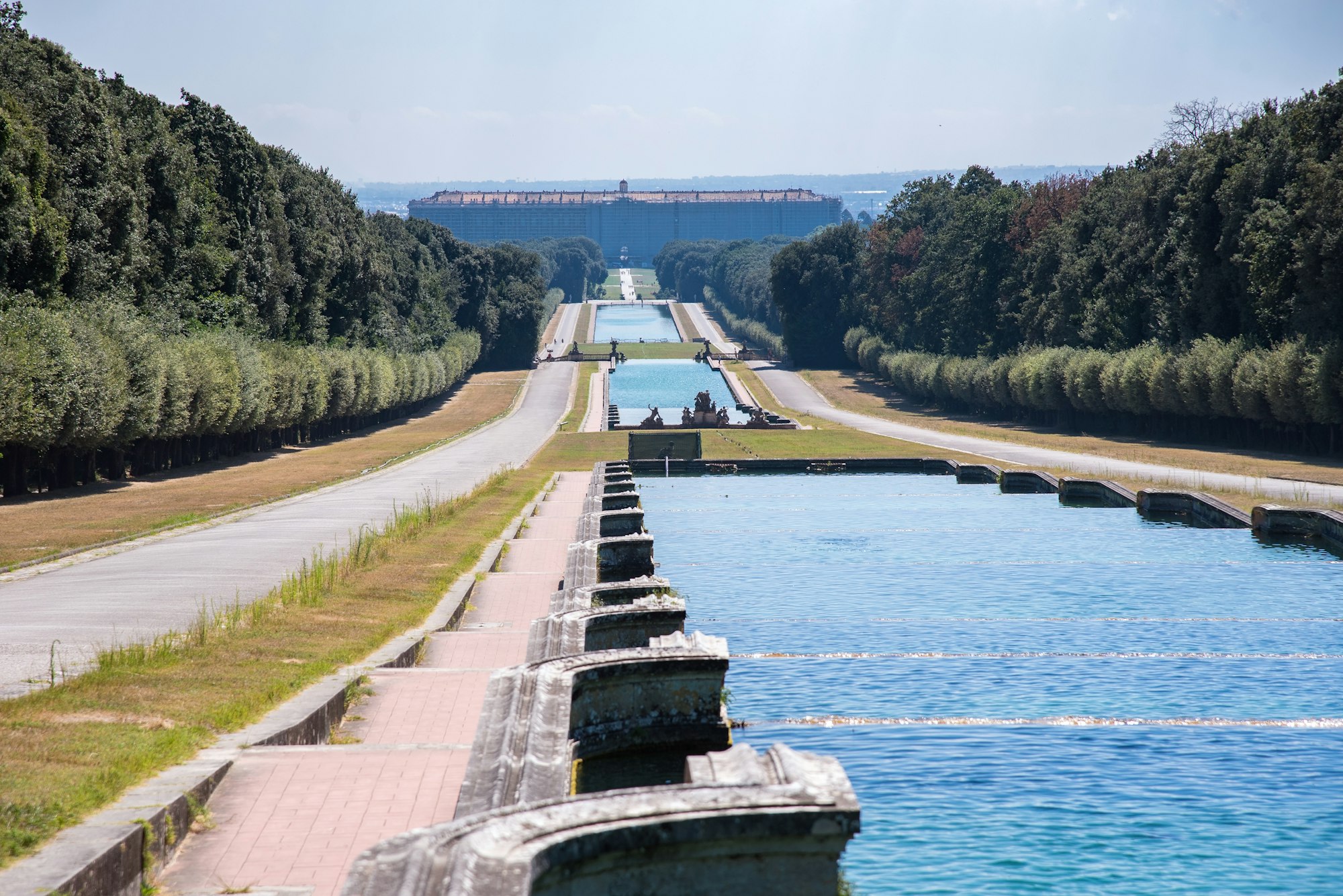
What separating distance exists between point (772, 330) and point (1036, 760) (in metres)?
156

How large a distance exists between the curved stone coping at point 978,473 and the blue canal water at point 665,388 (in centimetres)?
3565

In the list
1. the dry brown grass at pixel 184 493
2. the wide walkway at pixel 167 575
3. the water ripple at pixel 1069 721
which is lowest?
the water ripple at pixel 1069 721

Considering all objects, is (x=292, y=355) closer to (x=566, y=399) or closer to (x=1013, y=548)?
(x=566, y=399)

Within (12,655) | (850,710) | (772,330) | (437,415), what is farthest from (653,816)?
(772,330)

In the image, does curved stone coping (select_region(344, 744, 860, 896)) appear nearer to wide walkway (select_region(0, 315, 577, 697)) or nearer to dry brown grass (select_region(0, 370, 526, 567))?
wide walkway (select_region(0, 315, 577, 697))

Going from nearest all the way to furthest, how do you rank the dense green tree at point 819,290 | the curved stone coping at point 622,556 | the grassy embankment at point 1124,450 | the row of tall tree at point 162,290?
the curved stone coping at point 622,556 → the grassy embankment at point 1124,450 → the row of tall tree at point 162,290 → the dense green tree at point 819,290

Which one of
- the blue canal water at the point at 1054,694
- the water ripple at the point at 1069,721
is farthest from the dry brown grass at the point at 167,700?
the water ripple at the point at 1069,721

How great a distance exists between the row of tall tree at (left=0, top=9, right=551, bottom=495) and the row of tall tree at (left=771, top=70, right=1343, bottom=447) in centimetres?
3829

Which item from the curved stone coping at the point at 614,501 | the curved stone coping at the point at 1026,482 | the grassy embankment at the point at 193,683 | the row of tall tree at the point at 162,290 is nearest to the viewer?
the grassy embankment at the point at 193,683

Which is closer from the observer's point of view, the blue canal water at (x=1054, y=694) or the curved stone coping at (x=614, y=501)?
the blue canal water at (x=1054, y=694)

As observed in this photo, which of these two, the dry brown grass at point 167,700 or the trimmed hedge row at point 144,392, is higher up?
the trimmed hedge row at point 144,392

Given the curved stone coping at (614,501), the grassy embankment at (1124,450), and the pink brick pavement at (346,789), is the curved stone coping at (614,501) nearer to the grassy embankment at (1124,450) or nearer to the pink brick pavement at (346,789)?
the grassy embankment at (1124,450)

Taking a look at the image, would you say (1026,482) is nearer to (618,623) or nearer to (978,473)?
(978,473)

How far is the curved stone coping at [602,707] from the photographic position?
8367mm
